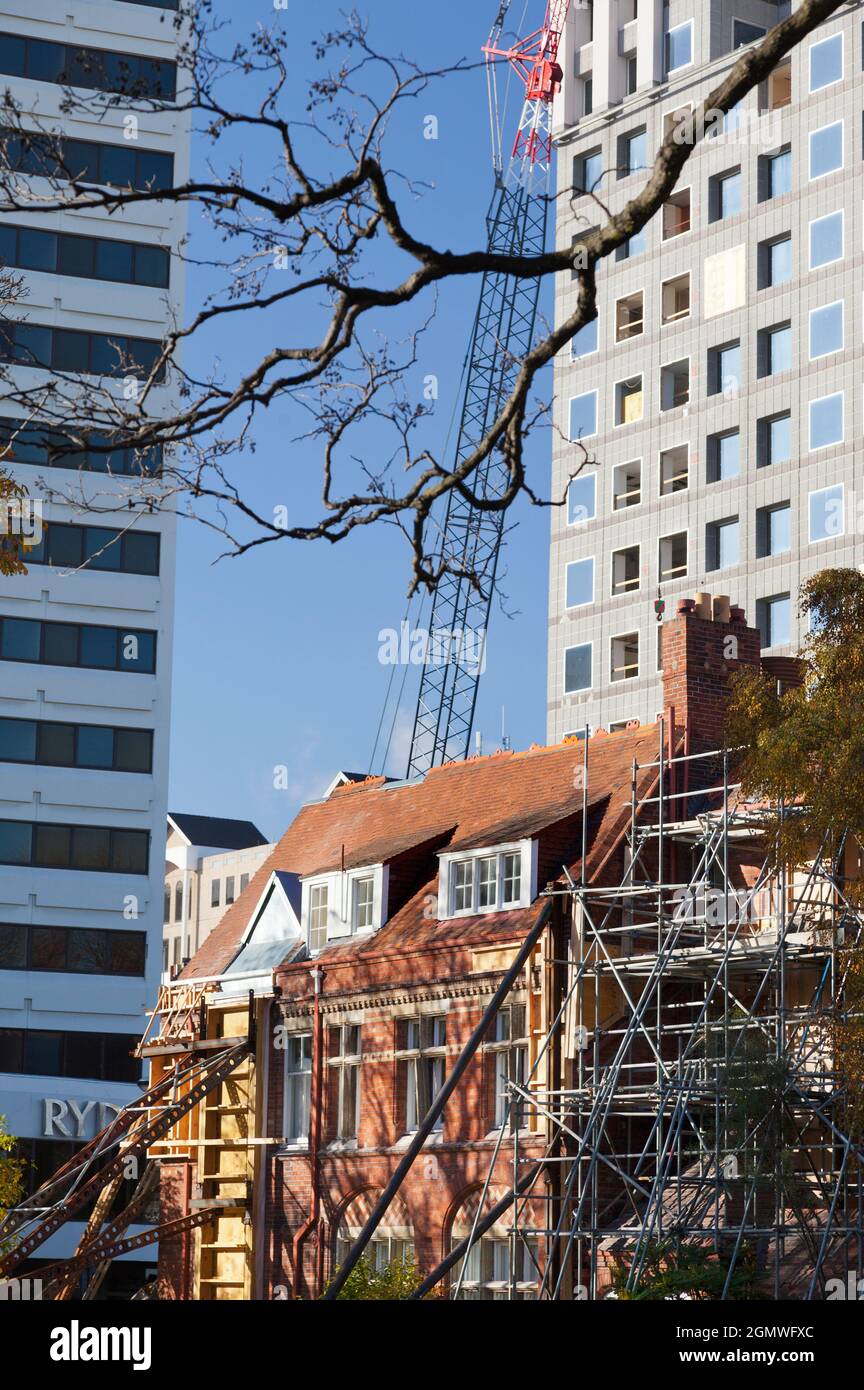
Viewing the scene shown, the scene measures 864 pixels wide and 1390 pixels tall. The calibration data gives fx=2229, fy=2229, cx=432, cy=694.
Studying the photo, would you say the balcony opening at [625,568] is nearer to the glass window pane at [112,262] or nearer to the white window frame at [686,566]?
the white window frame at [686,566]

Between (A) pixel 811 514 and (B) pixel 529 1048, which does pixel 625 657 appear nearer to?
(A) pixel 811 514

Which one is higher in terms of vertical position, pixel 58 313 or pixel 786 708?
pixel 58 313

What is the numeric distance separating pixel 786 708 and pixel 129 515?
38447 mm

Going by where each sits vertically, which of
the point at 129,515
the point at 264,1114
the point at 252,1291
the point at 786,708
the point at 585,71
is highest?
the point at 585,71

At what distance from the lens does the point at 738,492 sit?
69.0 meters

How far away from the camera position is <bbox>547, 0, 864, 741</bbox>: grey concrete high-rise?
219 ft

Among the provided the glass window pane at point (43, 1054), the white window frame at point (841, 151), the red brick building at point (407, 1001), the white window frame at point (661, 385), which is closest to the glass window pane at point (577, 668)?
the white window frame at point (661, 385)

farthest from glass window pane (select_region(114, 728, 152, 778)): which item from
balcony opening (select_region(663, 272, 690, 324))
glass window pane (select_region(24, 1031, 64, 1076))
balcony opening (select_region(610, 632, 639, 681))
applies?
balcony opening (select_region(663, 272, 690, 324))

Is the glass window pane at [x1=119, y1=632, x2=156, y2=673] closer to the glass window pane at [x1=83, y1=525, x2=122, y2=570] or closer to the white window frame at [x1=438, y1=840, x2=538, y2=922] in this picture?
the glass window pane at [x1=83, y1=525, x2=122, y2=570]

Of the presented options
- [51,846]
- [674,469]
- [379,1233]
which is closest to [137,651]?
[51,846]

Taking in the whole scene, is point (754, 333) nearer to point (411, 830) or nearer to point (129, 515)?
point (129, 515)

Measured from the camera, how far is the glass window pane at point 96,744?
6606 centimetres

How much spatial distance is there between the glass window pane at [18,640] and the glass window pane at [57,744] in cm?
212
